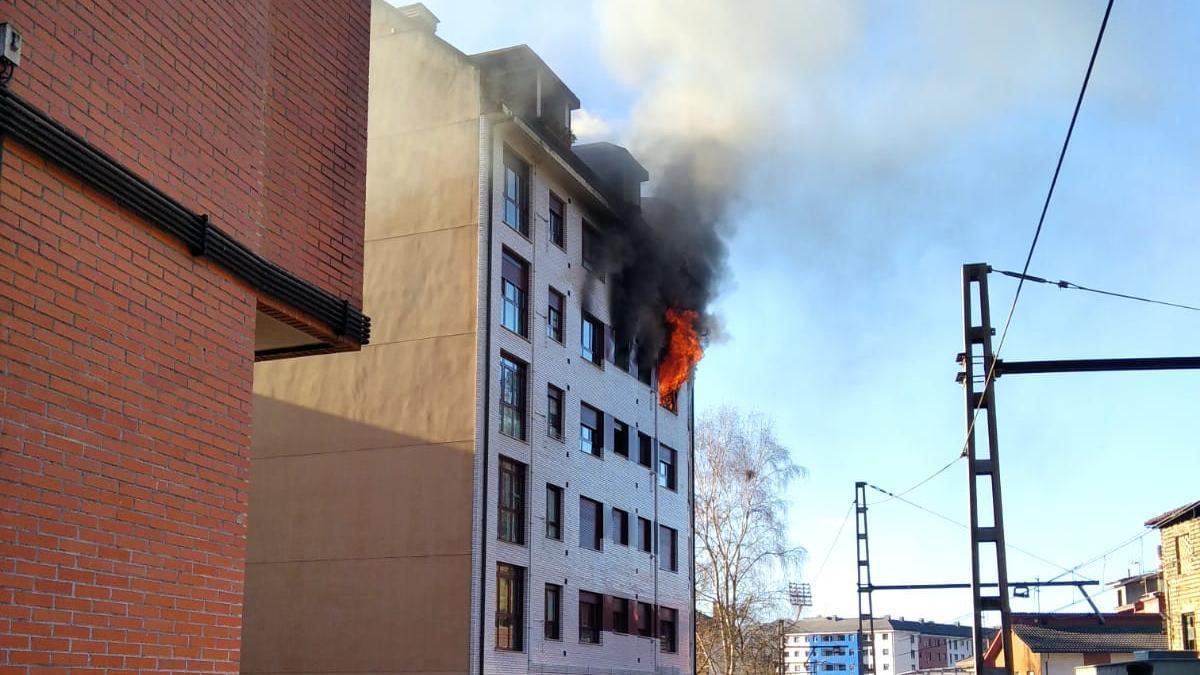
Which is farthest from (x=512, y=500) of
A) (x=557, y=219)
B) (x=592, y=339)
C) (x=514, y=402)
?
(x=557, y=219)

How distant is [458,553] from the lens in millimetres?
24922

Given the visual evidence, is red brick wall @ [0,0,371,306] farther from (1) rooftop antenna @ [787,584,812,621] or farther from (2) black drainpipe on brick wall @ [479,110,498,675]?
(1) rooftop antenna @ [787,584,812,621]

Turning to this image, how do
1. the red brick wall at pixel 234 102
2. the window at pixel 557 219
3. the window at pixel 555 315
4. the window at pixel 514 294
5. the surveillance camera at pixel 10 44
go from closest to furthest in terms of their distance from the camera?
the surveillance camera at pixel 10 44, the red brick wall at pixel 234 102, the window at pixel 514 294, the window at pixel 555 315, the window at pixel 557 219

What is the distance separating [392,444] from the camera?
26266mm

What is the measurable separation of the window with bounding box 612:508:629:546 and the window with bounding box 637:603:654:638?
5.82ft

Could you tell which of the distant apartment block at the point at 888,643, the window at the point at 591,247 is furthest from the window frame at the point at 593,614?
the distant apartment block at the point at 888,643

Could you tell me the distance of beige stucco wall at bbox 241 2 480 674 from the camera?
25.1 m

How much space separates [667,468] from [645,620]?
473cm

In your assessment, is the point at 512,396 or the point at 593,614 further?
the point at 593,614

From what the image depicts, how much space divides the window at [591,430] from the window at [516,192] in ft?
15.4

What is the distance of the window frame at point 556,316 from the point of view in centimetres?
2896

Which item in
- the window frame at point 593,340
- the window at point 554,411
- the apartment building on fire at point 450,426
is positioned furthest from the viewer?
the window frame at point 593,340

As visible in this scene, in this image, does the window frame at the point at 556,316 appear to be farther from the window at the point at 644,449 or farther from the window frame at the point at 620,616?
the window frame at the point at 620,616

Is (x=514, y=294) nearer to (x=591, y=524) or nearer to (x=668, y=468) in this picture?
(x=591, y=524)
